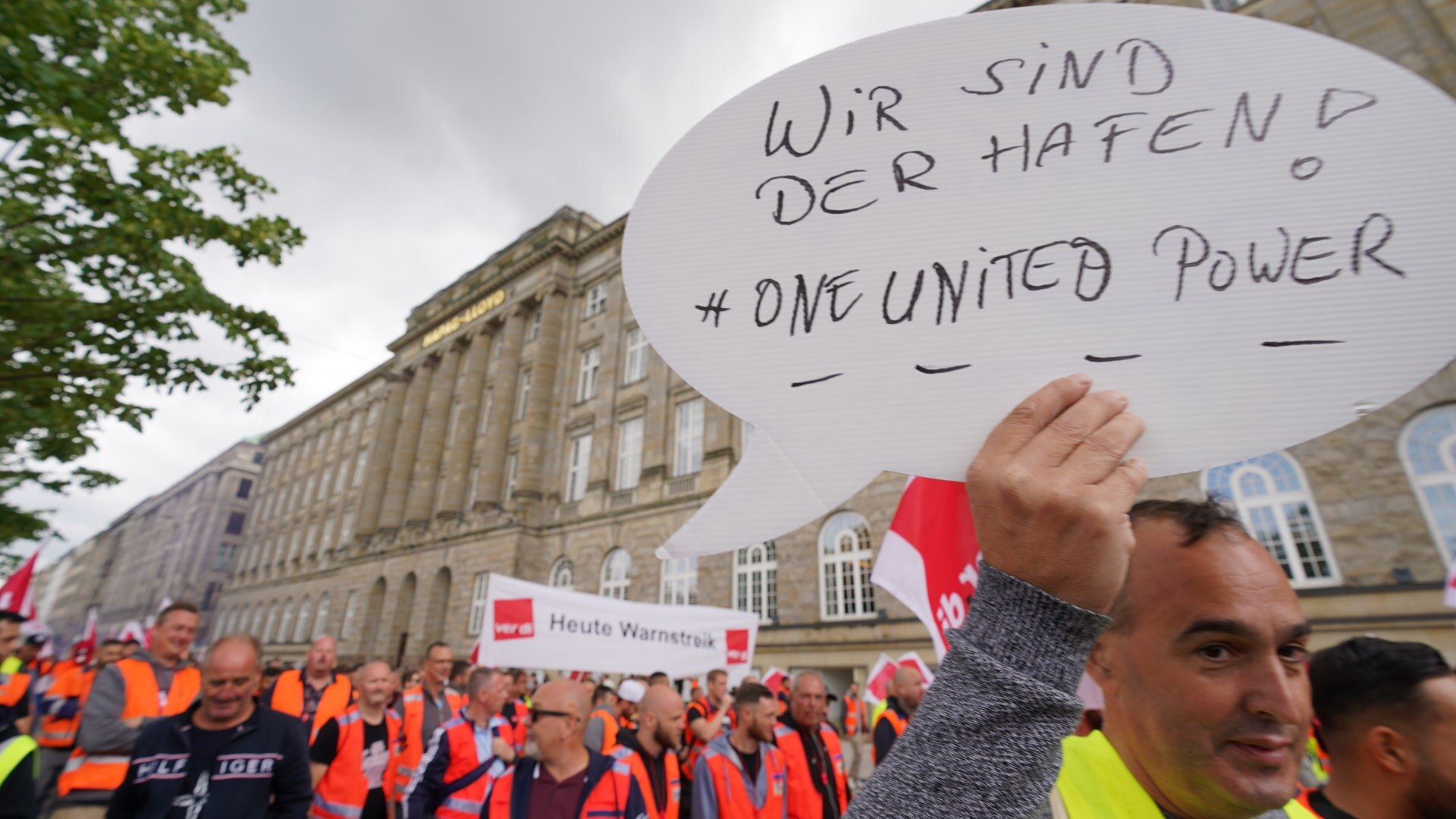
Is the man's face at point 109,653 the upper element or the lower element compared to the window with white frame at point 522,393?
lower

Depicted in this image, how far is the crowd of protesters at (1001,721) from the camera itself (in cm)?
69

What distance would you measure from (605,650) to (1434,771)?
808 cm

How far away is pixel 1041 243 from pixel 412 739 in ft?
21.3

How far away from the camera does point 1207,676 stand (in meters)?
1.17

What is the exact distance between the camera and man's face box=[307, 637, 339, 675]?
19.6 feet

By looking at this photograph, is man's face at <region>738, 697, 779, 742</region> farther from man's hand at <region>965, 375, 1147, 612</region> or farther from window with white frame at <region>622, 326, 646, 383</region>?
window with white frame at <region>622, 326, 646, 383</region>

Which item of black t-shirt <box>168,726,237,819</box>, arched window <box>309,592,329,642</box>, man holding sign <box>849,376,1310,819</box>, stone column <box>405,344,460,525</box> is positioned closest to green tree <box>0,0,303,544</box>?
black t-shirt <box>168,726,237,819</box>

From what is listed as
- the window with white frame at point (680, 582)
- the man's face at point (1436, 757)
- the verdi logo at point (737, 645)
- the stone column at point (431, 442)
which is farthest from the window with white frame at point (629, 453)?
the man's face at point (1436, 757)

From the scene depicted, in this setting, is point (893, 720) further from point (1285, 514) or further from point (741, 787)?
point (1285, 514)

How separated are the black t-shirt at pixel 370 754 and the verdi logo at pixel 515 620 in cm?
330

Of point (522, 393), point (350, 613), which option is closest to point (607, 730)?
point (522, 393)

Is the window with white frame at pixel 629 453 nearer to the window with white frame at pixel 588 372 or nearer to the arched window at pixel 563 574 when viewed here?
the window with white frame at pixel 588 372

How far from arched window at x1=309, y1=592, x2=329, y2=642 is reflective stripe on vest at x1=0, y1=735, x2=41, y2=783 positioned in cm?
3657

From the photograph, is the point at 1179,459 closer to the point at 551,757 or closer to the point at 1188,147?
the point at 1188,147
